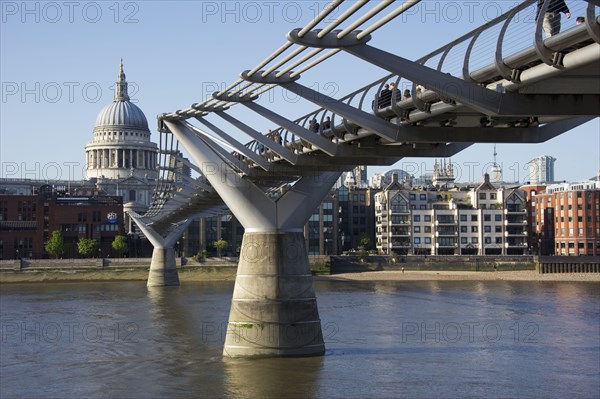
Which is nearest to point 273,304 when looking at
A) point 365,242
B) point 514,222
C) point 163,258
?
point 163,258

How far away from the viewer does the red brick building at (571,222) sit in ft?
321

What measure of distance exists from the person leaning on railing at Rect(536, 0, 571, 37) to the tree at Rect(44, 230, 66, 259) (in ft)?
301

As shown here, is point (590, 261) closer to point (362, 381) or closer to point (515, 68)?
point (362, 381)

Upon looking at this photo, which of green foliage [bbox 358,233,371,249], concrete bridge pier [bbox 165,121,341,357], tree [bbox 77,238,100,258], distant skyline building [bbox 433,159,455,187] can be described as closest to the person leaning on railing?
concrete bridge pier [bbox 165,121,341,357]

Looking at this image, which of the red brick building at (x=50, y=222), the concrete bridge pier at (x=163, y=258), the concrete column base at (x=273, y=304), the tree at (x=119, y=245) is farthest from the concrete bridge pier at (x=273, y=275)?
the red brick building at (x=50, y=222)

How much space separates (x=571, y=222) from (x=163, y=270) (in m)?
44.6

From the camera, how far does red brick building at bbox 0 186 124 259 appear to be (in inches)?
4028

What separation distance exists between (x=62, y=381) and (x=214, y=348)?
23.7 feet

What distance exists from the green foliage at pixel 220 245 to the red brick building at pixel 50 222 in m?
11.5

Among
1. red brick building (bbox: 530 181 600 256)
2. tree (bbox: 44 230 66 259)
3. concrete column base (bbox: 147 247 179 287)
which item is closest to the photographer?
concrete column base (bbox: 147 247 179 287)

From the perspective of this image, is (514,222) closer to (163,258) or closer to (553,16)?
(163,258)

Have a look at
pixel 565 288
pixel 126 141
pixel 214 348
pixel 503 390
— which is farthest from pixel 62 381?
pixel 126 141

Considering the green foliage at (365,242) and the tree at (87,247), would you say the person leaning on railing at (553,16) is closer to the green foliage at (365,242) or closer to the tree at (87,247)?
the green foliage at (365,242)

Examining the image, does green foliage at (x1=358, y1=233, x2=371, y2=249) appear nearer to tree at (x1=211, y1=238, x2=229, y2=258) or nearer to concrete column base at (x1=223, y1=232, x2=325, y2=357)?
tree at (x1=211, y1=238, x2=229, y2=258)
